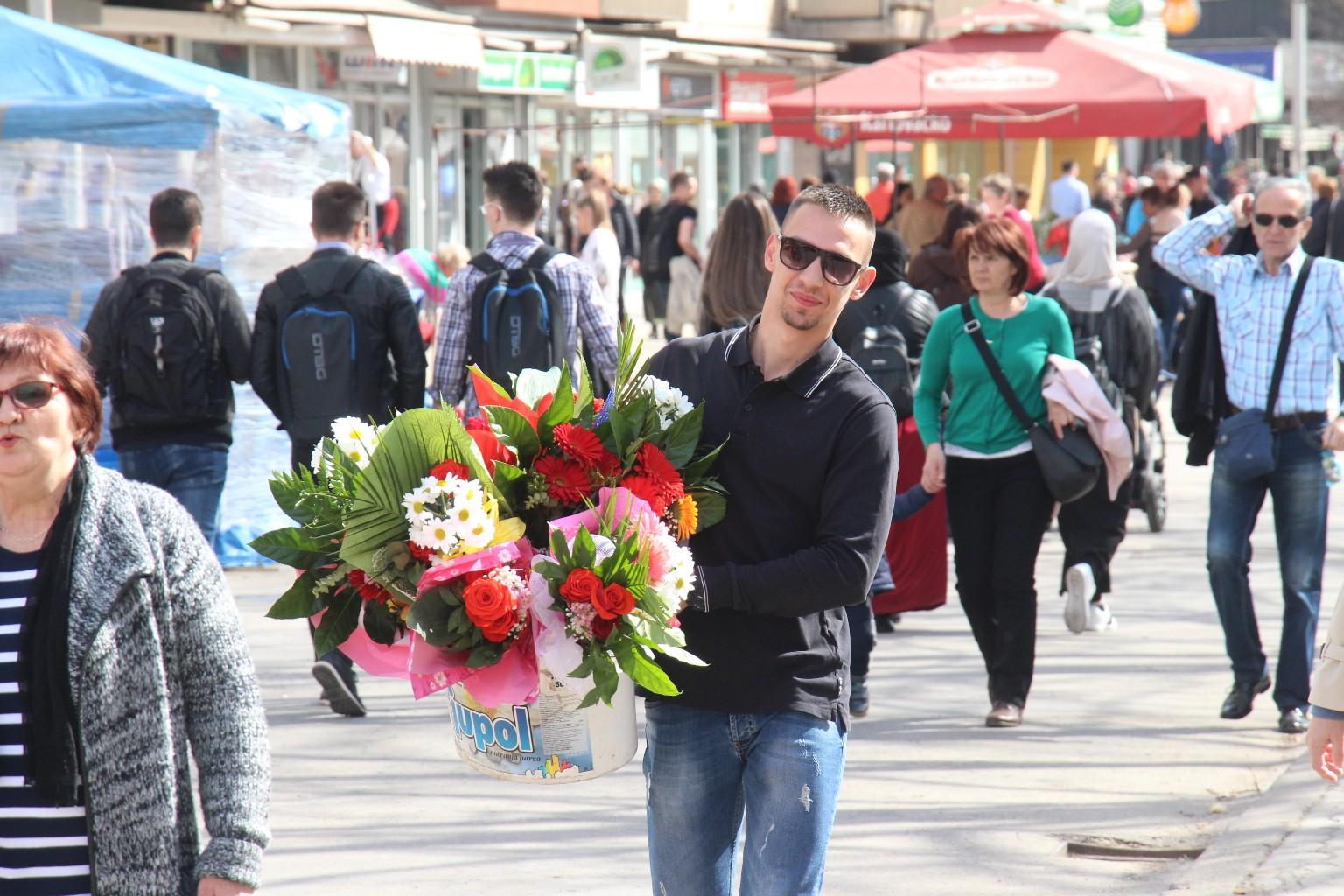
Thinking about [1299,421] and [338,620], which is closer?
[338,620]

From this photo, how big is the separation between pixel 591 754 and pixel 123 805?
78cm

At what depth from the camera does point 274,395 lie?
734 cm

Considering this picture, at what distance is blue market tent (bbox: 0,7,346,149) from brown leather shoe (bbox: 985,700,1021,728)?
513cm

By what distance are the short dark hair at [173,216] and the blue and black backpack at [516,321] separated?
147 cm

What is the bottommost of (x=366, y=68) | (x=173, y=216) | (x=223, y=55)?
(x=366, y=68)

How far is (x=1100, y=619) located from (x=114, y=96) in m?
5.73

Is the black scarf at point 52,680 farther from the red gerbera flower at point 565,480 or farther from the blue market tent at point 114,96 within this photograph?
the blue market tent at point 114,96

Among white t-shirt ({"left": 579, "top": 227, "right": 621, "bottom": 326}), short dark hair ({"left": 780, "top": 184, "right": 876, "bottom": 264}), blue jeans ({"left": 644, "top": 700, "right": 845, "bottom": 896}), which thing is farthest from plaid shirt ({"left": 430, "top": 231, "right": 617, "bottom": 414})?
white t-shirt ({"left": 579, "top": 227, "right": 621, "bottom": 326})

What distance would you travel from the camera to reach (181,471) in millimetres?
7523

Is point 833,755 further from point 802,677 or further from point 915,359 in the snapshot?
point 915,359

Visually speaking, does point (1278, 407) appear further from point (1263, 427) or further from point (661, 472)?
point (661, 472)

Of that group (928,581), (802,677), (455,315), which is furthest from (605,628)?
(928,581)

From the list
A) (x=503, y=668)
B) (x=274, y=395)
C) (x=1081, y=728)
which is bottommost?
(x=1081, y=728)

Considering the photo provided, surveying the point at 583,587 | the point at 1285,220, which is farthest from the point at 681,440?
the point at 1285,220
